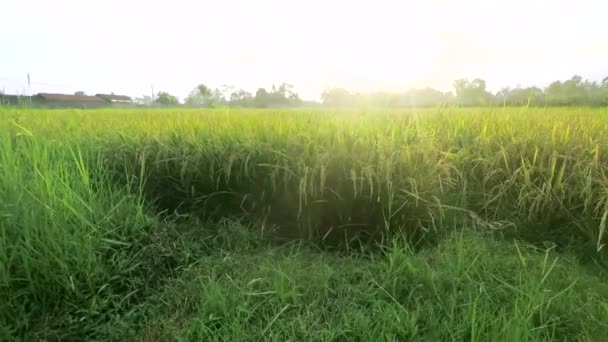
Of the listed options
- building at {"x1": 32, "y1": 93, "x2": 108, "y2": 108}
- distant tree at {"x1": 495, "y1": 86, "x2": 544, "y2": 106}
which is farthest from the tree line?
building at {"x1": 32, "y1": 93, "x2": 108, "y2": 108}

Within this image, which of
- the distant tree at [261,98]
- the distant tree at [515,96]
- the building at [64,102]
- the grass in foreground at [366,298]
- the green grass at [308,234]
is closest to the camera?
the grass in foreground at [366,298]

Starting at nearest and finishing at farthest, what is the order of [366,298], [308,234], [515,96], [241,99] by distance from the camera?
1. [366,298]
2. [308,234]
3. [515,96]
4. [241,99]

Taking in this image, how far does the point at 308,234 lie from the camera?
7.15ft

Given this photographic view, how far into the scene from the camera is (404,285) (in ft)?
5.36

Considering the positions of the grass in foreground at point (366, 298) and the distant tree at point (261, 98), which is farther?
the distant tree at point (261, 98)

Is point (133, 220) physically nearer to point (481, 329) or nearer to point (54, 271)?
point (54, 271)

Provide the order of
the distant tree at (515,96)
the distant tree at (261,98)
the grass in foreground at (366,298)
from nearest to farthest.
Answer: the grass in foreground at (366,298) → the distant tree at (515,96) → the distant tree at (261,98)

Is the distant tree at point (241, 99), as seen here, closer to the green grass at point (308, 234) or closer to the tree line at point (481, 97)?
the tree line at point (481, 97)

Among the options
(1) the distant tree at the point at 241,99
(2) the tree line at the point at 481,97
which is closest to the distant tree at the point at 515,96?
(2) the tree line at the point at 481,97

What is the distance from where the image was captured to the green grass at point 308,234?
148 centimetres

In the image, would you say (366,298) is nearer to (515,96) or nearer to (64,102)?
(515,96)

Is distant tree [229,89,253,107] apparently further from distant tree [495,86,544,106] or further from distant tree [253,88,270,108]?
distant tree [495,86,544,106]

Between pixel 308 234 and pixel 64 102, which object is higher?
pixel 64 102

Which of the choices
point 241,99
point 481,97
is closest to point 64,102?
point 241,99
